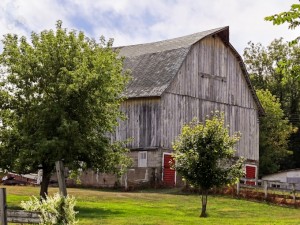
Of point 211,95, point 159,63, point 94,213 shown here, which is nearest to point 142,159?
point 159,63

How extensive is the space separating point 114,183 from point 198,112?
823cm

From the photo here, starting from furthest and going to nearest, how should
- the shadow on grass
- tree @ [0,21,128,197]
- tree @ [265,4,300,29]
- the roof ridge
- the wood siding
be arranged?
1. the roof ridge
2. the wood siding
3. tree @ [0,21,128,197]
4. the shadow on grass
5. tree @ [265,4,300,29]

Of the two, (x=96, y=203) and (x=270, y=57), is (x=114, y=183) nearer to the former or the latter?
(x=96, y=203)

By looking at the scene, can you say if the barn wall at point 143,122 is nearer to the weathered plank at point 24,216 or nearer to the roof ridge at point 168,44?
the roof ridge at point 168,44

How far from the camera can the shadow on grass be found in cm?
2578

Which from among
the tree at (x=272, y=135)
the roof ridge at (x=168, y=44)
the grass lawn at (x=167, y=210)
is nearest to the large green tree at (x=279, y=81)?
the tree at (x=272, y=135)

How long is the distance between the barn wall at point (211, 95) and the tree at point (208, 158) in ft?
55.6

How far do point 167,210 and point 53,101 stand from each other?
7.27 m

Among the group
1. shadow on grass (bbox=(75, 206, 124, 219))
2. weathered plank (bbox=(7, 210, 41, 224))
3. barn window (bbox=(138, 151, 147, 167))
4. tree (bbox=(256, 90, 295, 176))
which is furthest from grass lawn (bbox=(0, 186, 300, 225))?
tree (bbox=(256, 90, 295, 176))

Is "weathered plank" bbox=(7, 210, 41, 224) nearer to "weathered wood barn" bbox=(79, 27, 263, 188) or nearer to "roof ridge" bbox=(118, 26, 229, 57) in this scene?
"weathered wood barn" bbox=(79, 27, 263, 188)

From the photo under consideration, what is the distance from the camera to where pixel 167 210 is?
29.9 m

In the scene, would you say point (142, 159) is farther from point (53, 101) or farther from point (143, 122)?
point (53, 101)

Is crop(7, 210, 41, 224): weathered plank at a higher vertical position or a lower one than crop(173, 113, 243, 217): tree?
lower

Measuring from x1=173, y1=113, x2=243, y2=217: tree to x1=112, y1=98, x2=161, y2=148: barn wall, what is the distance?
16.8 metres
